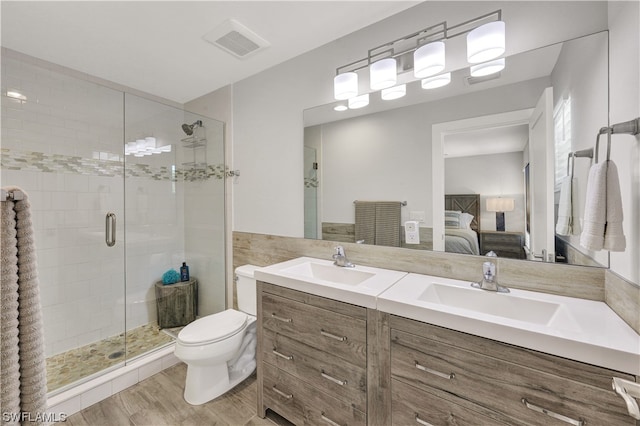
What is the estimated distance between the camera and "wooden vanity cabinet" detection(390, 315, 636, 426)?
776 mm

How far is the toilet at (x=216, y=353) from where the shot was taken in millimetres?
1673

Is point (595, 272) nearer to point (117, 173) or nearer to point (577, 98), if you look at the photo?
point (577, 98)

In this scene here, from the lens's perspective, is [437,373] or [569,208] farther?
[569,208]

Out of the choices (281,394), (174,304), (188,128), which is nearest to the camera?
(281,394)

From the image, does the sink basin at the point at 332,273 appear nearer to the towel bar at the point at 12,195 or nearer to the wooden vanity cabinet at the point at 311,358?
the wooden vanity cabinet at the point at 311,358

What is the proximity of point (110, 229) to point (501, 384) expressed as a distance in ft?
9.20

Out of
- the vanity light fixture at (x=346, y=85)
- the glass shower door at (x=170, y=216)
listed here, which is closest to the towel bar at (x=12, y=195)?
the vanity light fixture at (x=346, y=85)

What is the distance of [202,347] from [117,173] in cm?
178

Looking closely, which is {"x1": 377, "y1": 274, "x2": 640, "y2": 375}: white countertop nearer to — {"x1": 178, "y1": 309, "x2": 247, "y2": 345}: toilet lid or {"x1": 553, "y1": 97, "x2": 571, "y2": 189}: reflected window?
{"x1": 553, "y1": 97, "x2": 571, "y2": 189}: reflected window

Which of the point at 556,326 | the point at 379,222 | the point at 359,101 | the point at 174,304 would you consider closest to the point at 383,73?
the point at 359,101

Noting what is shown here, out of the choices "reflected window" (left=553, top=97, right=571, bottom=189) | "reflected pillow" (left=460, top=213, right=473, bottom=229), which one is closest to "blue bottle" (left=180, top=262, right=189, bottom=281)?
"reflected pillow" (left=460, top=213, right=473, bottom=229)

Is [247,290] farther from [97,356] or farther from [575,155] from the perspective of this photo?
[575,155]

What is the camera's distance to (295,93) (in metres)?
2.11

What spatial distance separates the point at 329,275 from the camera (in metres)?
1.76
